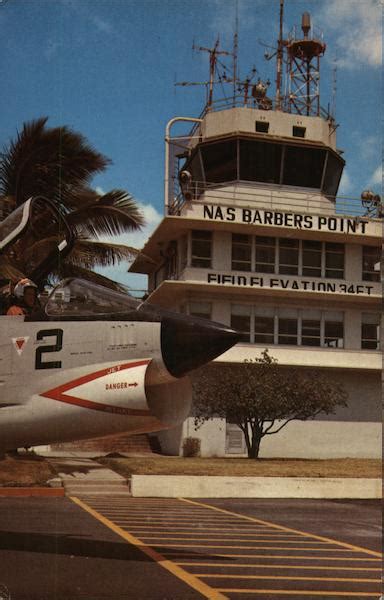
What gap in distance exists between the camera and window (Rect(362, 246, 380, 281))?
30.1 meters

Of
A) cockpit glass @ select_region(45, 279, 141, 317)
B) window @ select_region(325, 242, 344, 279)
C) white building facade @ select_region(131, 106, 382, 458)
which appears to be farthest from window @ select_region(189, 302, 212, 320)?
cockpit glass @ select_region(45, 279, 141, 317)

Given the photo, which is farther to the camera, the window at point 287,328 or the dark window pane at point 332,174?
the dark window pane at point 332,174

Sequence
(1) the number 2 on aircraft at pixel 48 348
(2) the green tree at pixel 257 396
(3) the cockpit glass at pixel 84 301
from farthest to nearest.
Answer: (2) the green tree at pixel 257 396 → (1) the number 2 on aircraft at pixel 48 348 → (3) the cockpit glass at pixel 84 301

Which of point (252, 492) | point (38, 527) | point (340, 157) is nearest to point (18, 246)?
point (38, 527)

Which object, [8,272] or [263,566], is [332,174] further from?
[263,566]

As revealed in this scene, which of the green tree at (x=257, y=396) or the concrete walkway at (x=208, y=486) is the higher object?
the green tree at (x=257, y=396)

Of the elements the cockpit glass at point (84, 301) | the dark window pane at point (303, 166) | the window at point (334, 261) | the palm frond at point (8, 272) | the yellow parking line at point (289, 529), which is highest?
the dark window pane at point (303, 166)

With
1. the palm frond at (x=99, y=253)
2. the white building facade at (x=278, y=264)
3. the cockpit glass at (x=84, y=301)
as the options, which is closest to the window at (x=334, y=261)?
the white building facade at (x=278, y=264)

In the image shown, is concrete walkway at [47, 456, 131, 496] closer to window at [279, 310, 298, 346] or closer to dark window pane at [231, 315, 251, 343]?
dark window pane at [231, 315, 251, 343]

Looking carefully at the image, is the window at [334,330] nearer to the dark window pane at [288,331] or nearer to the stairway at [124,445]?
the dark window pane at [288,331]

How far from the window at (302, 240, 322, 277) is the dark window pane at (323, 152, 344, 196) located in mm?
4643

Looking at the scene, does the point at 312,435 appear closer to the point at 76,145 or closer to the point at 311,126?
the point at 311,126

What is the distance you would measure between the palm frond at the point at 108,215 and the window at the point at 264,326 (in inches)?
556

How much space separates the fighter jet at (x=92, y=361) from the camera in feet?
25.0
